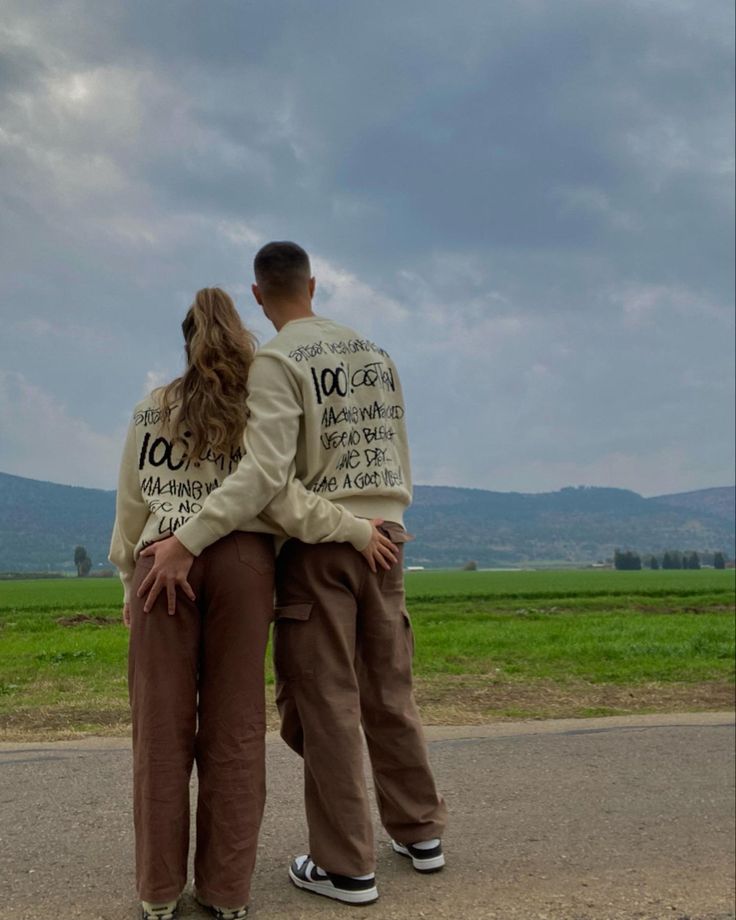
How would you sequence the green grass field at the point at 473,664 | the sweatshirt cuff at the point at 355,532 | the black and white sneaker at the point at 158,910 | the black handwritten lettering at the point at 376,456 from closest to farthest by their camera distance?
the black and white sneaker at the point at 158,910, the sweatshirt cuff at the point at 355,532, the black handwritten lettering at the point at 376,456, the green grass field at the point at 473,664

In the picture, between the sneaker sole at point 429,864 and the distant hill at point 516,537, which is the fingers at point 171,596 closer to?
the sneaker sole at point 429,864

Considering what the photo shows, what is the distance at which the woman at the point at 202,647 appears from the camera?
9.87 feet

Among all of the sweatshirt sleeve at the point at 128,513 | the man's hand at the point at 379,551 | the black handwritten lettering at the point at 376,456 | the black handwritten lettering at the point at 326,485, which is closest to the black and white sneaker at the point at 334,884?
the man's hand at the point at 379,551

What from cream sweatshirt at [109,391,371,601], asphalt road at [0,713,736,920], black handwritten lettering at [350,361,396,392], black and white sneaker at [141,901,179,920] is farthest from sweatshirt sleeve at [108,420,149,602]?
asphalt road at [0,713,736,920]

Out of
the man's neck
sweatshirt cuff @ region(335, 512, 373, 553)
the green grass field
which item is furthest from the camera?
the green grass field

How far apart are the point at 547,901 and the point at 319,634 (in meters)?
1.31

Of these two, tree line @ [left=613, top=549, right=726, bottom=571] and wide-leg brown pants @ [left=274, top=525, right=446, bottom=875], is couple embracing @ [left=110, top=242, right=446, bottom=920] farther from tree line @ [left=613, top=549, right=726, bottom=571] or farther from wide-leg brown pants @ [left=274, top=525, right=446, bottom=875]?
tree line @ [left=613, top=549, right=726, bottom=571]

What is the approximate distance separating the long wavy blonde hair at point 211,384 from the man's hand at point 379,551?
56 cm

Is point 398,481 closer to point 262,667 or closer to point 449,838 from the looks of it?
point 262,667

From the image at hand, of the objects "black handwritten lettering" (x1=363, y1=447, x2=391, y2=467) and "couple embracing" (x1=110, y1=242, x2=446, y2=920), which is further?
"black handwritten lettering" (x1=363, y1=447, x2=391, y2=467)

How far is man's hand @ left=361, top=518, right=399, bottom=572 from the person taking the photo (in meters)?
3.26

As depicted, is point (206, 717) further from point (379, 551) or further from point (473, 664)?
point (473, 664)

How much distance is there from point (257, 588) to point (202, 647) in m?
0.27

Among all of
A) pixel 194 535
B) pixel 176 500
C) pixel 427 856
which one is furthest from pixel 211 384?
pixel 427 856
